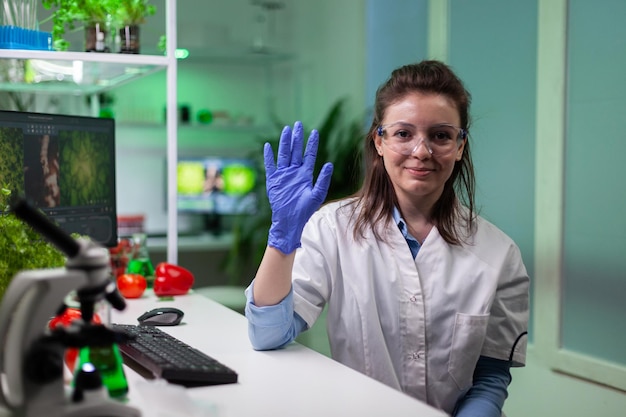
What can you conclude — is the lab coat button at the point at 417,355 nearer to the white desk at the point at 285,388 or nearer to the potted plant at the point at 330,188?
the white desk at the point at 285,388

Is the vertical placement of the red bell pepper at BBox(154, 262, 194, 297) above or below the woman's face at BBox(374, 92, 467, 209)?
below

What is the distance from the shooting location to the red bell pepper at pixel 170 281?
1972 mm

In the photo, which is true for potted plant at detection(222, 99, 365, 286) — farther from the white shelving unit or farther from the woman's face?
the woman's face

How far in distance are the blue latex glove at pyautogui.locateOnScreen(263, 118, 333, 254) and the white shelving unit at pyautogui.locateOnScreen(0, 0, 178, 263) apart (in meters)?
0.80

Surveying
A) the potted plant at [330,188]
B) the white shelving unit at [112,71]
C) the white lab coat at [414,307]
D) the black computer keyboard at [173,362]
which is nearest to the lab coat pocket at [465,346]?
the white lab coat at [414,307]

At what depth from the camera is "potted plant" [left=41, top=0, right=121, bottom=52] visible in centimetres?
209

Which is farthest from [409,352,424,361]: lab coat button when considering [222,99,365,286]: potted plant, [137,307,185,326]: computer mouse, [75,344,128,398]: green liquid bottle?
[222,99,365,286]: potted plant

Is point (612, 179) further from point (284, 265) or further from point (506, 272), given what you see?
point (284, 265)

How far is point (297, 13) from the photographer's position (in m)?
5.23

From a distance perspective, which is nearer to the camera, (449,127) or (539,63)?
(449,127)

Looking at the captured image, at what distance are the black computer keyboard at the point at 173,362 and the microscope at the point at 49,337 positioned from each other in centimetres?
25

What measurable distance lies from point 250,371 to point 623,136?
66.4 inches

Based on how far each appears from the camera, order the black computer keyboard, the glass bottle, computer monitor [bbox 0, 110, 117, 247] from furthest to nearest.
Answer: the glass bottle, computer monitor [bbox 0, 110, 117, 247], the black computer keyboard

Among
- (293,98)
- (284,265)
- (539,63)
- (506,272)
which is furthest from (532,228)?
(293,98)
